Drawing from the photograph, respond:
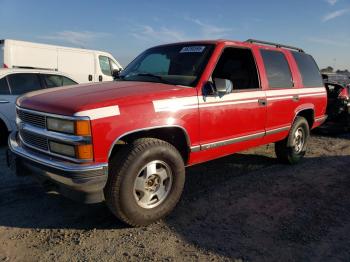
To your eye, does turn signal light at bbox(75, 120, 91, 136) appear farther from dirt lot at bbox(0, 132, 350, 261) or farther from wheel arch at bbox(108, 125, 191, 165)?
dirt lot at bbox(0, 132, 350, 261)

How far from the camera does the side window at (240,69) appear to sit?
5004 millimetres

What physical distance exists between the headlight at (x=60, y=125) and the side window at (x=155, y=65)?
167 cm

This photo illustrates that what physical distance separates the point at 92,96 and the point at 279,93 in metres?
3.05

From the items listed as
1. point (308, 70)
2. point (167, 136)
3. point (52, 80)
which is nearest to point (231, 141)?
point (167, 136)

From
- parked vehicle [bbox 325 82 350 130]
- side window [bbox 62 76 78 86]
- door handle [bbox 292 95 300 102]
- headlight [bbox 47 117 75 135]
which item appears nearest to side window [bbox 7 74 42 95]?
side window [bbox 62 76 78 86]

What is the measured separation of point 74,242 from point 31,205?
111cm

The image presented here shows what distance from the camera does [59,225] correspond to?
3762mm

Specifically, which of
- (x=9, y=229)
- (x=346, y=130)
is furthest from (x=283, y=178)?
(x=346, y=130)

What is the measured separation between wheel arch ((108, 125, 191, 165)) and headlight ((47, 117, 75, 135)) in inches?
19.4

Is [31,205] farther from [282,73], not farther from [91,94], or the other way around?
[282,73]

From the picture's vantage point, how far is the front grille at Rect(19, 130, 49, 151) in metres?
3.50

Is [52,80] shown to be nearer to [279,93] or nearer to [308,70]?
[279,93]

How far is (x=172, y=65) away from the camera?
464 cm

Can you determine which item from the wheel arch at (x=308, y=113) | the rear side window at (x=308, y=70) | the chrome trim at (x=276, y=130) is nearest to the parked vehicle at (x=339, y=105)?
the rear side window at (x=308, y=70)
